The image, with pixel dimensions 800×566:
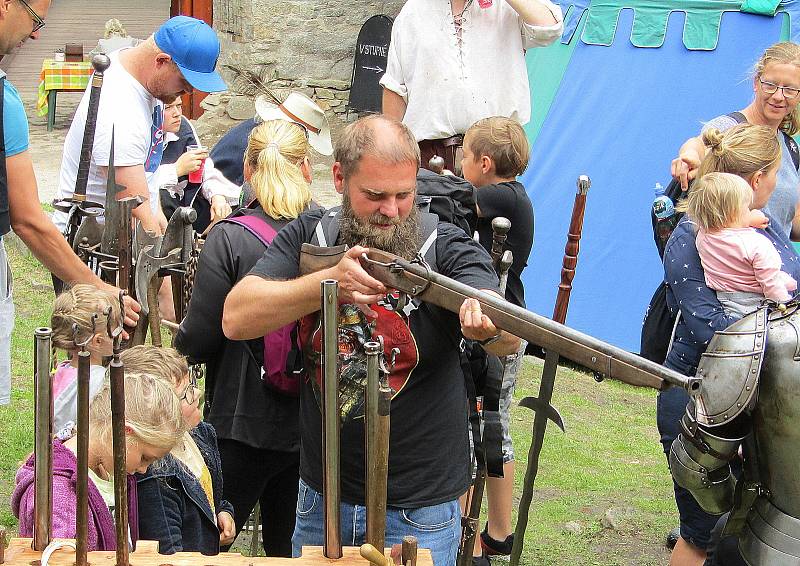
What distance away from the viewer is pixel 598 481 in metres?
5.22

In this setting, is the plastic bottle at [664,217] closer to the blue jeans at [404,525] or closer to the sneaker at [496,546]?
the sneaker at [496,546]

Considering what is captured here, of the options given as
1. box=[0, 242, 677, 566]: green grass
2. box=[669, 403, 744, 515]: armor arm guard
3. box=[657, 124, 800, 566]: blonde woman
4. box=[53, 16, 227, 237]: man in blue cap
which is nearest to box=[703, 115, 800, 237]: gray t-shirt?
box=[657, 124, 800, 566]: blonde woman

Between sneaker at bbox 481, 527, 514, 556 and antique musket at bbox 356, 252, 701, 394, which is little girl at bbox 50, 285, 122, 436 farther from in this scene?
sneaker at bbox 481, 527, 514, 556

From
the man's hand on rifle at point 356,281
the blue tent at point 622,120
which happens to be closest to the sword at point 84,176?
the man's hand on rifle at point 356,281

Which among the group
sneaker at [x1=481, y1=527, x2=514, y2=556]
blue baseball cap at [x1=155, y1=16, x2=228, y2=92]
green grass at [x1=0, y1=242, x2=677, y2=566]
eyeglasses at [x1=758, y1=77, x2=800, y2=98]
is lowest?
green grass at [x1=0, y1=242, x2=677, y2=566]

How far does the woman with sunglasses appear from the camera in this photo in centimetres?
387

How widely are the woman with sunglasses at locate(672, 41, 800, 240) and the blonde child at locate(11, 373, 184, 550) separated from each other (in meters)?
2.28

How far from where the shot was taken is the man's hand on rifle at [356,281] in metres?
2.24

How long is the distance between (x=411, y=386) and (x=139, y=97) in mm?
2196

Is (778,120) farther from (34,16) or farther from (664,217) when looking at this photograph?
(34,16)

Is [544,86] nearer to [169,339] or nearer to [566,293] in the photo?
[169,339]

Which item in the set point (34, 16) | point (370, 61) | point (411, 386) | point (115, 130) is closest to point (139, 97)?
point (115, 130)

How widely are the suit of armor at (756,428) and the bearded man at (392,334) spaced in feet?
1.88

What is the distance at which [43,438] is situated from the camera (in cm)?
192
